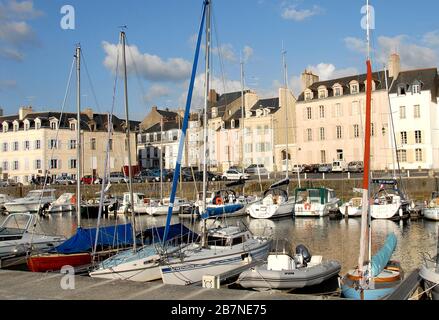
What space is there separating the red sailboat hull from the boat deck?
20.2ft

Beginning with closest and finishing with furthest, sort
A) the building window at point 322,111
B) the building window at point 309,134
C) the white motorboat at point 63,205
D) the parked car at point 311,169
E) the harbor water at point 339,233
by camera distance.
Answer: the harbor water at point 339,233 → the white motorboat at point 63,205 → the parked car at point 311,169 → the building window at point 322,111 → the building window at point 309,134

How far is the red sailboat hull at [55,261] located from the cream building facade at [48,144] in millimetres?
55007

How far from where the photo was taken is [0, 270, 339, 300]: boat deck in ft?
26.7

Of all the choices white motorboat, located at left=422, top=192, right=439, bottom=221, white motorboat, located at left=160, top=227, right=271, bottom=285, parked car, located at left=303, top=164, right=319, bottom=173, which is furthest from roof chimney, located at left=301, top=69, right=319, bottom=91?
white motorboat, located at left=160, top=227, right=271, bottom=285

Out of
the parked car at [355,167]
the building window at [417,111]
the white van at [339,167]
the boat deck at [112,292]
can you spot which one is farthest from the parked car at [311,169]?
the boat deck at [112,292]

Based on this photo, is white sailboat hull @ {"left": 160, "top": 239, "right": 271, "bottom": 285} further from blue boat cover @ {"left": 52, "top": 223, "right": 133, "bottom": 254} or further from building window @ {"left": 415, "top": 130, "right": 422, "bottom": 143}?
building window @ {"left": 415, "top": 130, "right": 422, "bottom": 143}

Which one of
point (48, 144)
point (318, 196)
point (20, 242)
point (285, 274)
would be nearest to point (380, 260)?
point (285, 274)

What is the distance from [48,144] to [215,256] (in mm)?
61770

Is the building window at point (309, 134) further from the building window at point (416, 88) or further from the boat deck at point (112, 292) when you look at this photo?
the boat deck at point (112, 292)

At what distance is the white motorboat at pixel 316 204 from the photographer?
39.1 meters

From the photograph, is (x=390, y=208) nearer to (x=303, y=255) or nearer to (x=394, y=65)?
(x=303, y=255)

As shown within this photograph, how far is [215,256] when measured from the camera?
15797 mm

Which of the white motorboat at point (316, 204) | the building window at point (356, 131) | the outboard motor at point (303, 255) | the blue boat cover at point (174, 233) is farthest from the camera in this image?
the building window at point (356, 131)
